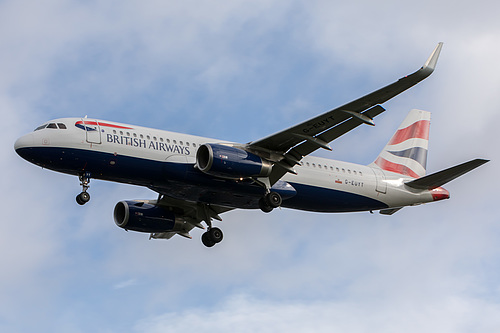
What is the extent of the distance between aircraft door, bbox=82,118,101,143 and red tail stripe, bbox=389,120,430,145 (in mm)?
19054

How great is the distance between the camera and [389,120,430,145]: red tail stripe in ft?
160

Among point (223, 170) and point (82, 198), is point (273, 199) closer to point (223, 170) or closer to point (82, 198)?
point (223, 170)

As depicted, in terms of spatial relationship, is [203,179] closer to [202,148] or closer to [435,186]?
[202,148]

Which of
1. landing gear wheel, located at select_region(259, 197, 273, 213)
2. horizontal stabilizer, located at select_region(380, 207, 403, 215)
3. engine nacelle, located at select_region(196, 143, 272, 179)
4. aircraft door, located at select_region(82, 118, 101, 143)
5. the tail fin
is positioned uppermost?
the tail fin

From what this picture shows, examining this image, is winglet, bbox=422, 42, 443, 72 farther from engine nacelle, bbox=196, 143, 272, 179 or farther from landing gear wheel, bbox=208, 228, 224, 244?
landing gear wheel, bbox=208, 228, 224, 244

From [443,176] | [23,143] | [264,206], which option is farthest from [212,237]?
[443,176]

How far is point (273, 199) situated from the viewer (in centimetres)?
3941

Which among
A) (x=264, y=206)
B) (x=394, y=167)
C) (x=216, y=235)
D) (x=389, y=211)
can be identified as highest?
(x=394, y=167)

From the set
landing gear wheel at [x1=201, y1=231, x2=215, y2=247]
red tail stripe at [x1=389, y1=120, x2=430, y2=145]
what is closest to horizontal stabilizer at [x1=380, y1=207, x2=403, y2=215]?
red tail stripe at [x1=389, y1=120, x2=430, y2=145]

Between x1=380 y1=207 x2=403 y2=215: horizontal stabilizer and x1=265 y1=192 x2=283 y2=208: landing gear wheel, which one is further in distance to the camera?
x1=380 y1=207 x2=403 y2=215: horizontal stabilizer

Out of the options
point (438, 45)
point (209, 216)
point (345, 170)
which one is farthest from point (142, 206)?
point (438, 45)

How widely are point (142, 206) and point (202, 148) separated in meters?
8.33

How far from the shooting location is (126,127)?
37.8m

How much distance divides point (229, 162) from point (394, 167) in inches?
506
